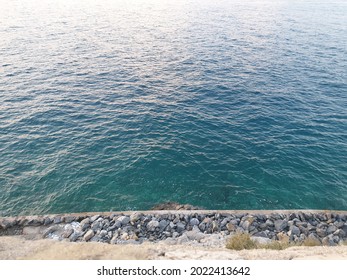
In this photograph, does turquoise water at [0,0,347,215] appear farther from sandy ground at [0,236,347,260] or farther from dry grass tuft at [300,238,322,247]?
sandy ground at [0,236,347,260]

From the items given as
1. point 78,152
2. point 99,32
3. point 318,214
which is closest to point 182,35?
point 99,32

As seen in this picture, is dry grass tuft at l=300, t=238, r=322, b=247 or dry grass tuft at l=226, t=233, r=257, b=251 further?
dry grass tuft at l=300, t=238, r=322, b=247

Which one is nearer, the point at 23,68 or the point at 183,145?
the point at 183,145

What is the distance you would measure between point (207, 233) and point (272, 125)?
16391mm

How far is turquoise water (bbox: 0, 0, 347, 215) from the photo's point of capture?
19.8 meters

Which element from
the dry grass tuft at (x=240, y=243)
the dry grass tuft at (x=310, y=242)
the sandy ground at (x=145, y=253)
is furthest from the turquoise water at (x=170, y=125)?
the sandy ground at (x=145, y=253)

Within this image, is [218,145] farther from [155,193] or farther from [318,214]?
[318,214]

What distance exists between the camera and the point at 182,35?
2408 inches

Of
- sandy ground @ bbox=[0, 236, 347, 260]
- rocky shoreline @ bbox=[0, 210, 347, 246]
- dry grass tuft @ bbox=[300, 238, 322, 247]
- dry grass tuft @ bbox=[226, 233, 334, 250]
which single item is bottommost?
rocky shoreline @ bbox=[0, 210, 347, 246]

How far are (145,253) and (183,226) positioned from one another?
4.94 meters

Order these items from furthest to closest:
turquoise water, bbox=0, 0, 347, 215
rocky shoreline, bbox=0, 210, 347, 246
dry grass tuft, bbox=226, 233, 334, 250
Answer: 1. turquoise water, bbox=0, 0, 347, 215
2. rocky shoreline, bbox=0, 210, 347, 246
3. dry grass tuft, bbox=226, 233, 334, 250

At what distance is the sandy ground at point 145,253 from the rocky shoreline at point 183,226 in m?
2.17

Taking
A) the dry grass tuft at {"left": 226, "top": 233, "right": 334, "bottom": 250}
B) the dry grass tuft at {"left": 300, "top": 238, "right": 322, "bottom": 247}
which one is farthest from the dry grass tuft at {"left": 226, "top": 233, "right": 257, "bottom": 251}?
the dry grass tuft at {"left": 300, "top": 238, "right": 322, "bottom": 247}

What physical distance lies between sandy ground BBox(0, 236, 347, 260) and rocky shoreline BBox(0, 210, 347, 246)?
7.12 feet
